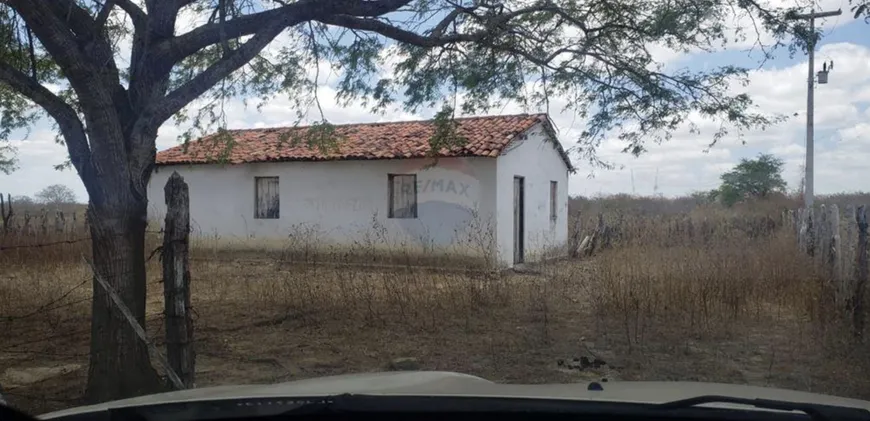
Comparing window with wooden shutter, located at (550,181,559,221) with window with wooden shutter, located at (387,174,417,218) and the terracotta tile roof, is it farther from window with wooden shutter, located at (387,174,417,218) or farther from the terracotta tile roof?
window with wooden shutter, located at (387,174,417,218)

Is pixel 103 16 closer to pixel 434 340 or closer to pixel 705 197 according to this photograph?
pixel 434 340

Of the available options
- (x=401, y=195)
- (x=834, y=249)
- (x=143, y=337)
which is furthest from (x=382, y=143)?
(x=143, y=337)

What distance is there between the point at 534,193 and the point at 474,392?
14.6m

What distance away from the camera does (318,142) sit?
33.5 feet

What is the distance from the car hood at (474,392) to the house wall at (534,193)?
10964mm

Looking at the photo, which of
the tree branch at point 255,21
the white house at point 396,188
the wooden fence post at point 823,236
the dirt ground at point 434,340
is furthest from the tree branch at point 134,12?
the wooden fence post at point 823,236

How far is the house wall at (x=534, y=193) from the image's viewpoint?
594 inches

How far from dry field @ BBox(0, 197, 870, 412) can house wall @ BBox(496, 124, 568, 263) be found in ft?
14.9

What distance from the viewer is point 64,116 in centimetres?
527

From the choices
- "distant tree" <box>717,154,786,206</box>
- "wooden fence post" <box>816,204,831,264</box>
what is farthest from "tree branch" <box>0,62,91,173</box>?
"distant tree" <box>717,154,786,206</box>

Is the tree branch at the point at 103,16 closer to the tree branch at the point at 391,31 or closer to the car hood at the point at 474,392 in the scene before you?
the tree branch at the point at 391,31

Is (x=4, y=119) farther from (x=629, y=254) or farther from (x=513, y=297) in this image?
(x=629, y=254)

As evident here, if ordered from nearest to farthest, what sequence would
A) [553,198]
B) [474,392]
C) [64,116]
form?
1. [474,392]
2. [64,116]
3. [553,198]

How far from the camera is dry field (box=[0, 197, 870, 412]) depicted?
639 centimetres
